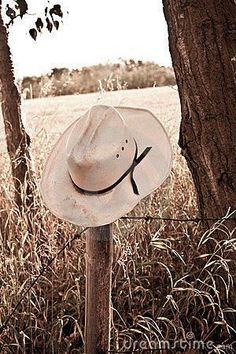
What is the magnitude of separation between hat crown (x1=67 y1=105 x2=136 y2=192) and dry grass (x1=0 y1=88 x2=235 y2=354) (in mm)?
694

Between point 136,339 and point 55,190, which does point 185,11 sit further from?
point 136,339

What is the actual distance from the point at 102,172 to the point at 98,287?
336 millimetres

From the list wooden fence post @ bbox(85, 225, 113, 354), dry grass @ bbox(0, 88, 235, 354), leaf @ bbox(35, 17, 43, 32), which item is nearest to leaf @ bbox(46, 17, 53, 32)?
leaf @ bbox(35, 17, 43, 32)

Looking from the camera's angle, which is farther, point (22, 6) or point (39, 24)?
point (39, 24)

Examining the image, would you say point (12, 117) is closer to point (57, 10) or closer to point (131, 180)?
point (57, 10)

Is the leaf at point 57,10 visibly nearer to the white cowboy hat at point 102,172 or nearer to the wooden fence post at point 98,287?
the white cowboy hat at point 102,172

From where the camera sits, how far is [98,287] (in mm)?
2199

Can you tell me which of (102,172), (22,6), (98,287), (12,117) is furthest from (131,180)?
(12,117)

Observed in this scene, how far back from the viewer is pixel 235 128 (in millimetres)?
2910

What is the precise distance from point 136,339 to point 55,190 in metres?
0.94

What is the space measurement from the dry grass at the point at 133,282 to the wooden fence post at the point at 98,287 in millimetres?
426

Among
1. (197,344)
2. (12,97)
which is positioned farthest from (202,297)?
(12,97)

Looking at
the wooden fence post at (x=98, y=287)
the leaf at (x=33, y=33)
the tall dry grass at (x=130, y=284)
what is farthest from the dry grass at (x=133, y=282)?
the leaf at (x=33, y=33)

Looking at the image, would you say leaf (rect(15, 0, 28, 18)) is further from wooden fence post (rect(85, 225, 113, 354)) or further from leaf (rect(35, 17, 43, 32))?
wooden fence post (rect(85, 225, 113, 354))
